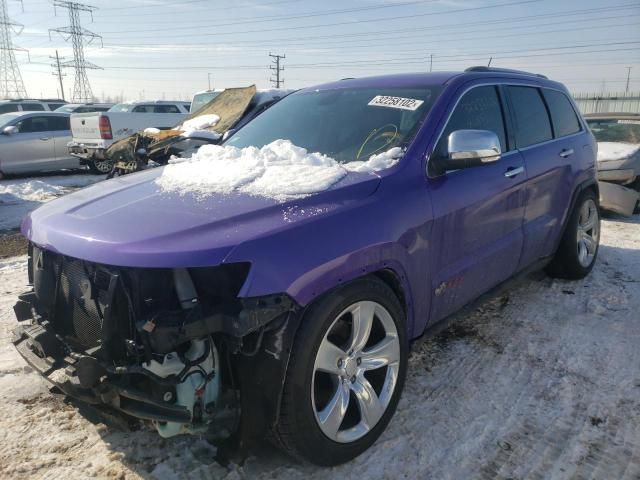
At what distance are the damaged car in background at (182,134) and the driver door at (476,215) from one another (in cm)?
466

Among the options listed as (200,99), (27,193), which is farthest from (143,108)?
(27,193)

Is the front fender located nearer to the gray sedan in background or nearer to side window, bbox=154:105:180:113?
the gray sedan in background

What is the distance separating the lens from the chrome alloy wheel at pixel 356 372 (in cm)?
231

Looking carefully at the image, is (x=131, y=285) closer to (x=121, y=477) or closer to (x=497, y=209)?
(x=121, y=477)

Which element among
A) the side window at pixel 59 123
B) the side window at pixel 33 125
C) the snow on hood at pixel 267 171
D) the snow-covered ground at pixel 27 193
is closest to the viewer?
the snow on hood at pixel 267 171

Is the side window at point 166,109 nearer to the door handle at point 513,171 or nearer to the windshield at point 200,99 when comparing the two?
the windshield at point 200,99

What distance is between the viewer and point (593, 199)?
495cm

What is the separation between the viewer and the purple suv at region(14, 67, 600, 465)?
2.00m

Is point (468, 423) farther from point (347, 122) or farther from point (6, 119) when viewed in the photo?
point (6, 119)

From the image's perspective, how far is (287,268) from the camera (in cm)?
203

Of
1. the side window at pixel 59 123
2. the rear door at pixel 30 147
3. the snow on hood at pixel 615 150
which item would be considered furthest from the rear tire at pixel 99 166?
the snow on hood at pixel 615 150

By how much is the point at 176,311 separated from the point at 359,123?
177 centimetres

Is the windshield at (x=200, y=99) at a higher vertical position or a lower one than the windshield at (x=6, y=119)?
higher

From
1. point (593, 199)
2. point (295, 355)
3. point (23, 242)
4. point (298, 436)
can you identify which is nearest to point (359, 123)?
point (295, 355)
